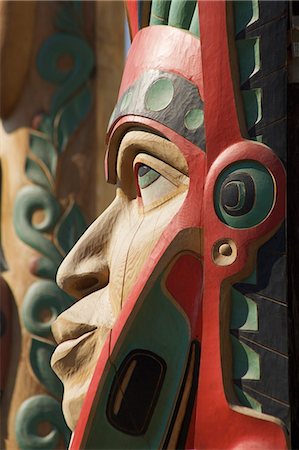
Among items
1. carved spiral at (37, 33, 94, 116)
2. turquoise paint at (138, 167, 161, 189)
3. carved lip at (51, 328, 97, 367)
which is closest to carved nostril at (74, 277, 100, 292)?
carved lip at (51, 328, 97, 367)

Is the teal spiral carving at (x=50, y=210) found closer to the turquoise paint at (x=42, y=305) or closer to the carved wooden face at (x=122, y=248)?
the turquoise paint at (x=42, y=305)

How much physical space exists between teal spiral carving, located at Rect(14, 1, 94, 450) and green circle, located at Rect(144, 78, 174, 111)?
233cm

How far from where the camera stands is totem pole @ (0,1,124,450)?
178 inches

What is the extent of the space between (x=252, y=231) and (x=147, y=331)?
280mm

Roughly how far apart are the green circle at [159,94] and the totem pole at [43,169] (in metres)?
2.34

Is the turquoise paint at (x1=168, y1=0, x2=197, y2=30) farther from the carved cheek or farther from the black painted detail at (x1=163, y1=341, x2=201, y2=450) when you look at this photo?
the black painted detail at (x1=163, y1=341, x2=201, y2=450)

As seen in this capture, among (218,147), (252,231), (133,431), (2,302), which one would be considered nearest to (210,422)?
(133,431)

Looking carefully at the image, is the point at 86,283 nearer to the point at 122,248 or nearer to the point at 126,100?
the point at 122,248

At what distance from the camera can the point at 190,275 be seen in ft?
7.02

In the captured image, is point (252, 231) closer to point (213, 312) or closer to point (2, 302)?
point (213, 312)

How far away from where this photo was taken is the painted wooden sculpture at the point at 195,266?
205cm

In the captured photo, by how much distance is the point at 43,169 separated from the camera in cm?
474

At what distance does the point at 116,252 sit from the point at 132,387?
294 millimetres

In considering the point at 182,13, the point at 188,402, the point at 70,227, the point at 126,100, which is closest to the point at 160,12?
the point at 182,13
